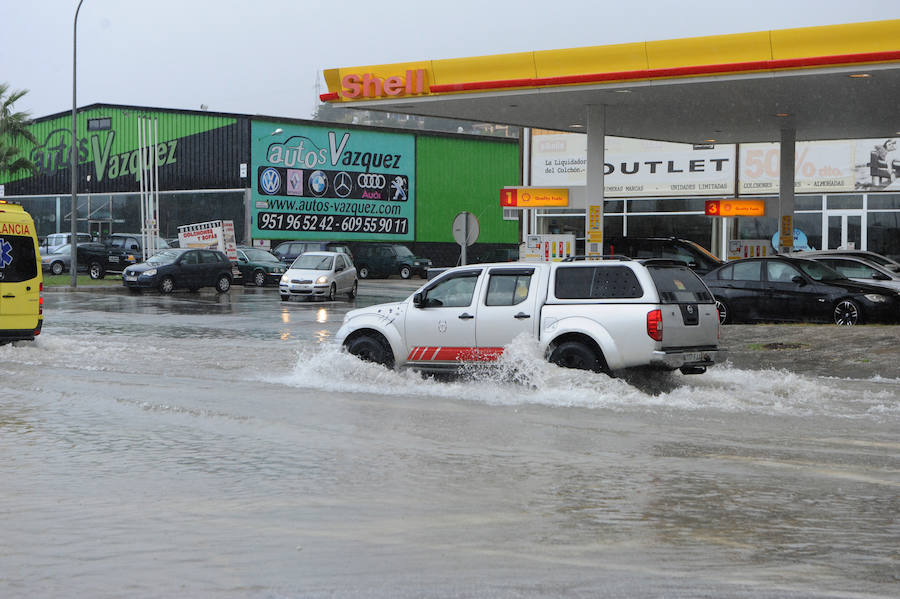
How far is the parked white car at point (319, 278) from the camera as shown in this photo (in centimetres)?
3372

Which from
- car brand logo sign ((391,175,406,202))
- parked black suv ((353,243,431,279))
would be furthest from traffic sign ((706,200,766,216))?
car brand logo sign ((391,175,406,202))

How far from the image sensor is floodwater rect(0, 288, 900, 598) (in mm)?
5707

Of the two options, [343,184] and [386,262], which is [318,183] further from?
[386,262]

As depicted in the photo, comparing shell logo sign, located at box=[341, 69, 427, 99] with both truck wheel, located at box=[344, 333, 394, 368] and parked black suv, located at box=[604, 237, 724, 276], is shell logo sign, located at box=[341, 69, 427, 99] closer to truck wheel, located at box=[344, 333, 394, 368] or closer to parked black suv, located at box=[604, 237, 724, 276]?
parked black suv, located at box=[604, 237, 724, 276]

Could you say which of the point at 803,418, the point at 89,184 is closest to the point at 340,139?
the point at 89,184

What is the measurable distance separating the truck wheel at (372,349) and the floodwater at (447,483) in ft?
0.73

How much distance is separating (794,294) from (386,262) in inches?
1323

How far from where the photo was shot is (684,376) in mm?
14586

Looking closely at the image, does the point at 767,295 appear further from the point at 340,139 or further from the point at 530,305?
the point at 340,139

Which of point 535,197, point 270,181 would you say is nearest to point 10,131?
point 270,181

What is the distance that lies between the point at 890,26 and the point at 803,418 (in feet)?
31.3

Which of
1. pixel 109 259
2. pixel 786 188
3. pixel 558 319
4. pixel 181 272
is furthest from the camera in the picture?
pixel 109 259

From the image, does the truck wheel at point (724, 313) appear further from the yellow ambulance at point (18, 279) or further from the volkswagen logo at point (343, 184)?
the volkswagen logo at point (343, 184)

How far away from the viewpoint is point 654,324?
12.4 m
